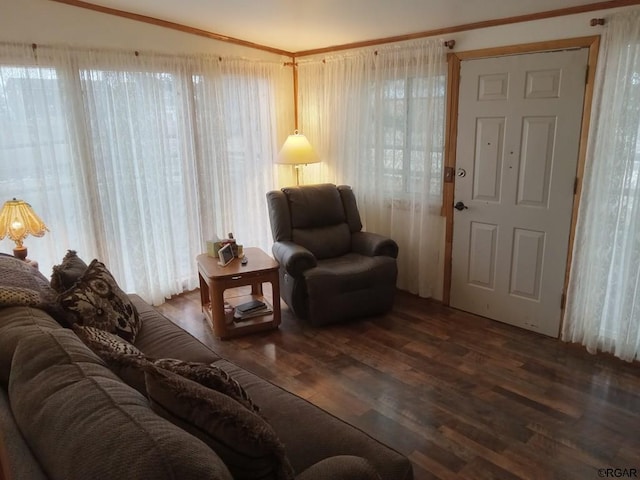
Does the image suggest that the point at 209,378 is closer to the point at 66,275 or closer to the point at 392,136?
the point at 66,275

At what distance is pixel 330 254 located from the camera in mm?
3951

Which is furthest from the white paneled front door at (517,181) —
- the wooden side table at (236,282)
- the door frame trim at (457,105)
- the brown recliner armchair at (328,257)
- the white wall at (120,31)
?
the wooden side table at (236,282)

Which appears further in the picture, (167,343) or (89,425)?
(167,343)

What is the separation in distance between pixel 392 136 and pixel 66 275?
9.27 feet

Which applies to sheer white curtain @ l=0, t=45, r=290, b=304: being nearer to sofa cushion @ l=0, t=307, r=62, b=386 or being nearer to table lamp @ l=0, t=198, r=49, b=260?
table lamp @ l=0, t=198, r=49, b=260

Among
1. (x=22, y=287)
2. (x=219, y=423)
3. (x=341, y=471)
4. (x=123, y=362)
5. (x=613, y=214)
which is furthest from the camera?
(x=613, y=214)

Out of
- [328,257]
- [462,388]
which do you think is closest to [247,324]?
[328,257]

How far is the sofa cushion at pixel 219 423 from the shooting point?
3.56 ft

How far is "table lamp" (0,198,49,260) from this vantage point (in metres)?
2.63

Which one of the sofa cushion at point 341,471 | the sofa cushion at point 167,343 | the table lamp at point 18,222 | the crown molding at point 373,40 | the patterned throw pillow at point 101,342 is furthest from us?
the crown molding at point 373,40

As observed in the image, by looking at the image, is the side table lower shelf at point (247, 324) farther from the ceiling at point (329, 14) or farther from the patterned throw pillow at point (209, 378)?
the ceiling at point (329, 14)

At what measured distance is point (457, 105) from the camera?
3.57 metres

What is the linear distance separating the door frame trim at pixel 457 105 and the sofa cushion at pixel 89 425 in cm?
301

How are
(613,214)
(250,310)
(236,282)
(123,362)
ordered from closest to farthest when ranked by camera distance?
(123,362) → (613,214) → (236,282) → (250,310)
